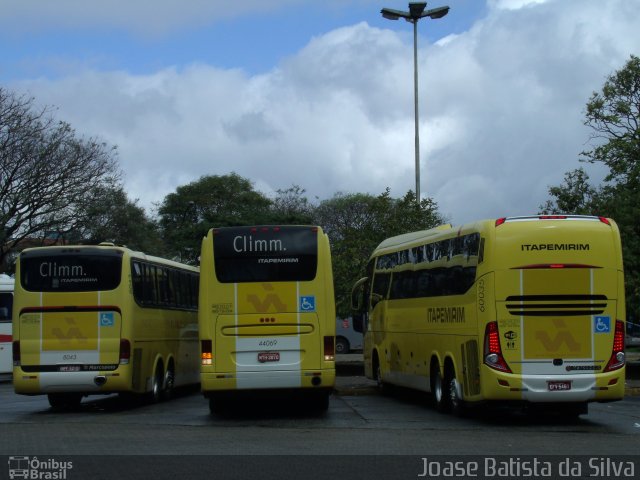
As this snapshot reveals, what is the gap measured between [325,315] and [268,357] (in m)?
1.20

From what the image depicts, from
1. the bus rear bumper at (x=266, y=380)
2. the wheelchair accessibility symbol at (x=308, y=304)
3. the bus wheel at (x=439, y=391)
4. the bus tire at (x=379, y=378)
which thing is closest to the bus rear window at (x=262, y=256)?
the wheelchair accessibility symbol at (x=308, y=304)

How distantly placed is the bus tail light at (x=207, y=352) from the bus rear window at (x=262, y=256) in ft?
3.52

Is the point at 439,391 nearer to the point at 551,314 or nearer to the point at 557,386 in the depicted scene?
the point at 557,386

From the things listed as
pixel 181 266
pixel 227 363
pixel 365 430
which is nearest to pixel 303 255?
pixel 227 363

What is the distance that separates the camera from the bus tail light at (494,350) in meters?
14.6

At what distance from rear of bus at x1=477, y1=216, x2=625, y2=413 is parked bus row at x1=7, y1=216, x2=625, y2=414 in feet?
0.06

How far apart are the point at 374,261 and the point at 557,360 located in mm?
8415

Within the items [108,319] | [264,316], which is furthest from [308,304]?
[108,319]

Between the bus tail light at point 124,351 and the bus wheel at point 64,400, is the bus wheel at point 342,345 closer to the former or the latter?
the bus wheel at point 64,400

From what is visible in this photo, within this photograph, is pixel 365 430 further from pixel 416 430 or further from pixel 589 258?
pixel 589 258

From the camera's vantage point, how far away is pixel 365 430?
47.0 ft

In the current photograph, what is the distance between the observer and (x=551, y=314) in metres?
14.8

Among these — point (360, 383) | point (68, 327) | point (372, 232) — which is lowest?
point (360, 383)
